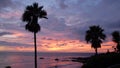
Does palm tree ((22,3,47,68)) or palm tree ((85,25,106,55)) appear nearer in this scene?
palm tree ((22,3,47,68))

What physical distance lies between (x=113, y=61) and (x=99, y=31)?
89.0 ft

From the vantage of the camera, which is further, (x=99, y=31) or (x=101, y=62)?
(x=99, y=31)

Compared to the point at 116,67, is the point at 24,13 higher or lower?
higher

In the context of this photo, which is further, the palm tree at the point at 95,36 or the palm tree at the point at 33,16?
the palm tree at the point at 95,36

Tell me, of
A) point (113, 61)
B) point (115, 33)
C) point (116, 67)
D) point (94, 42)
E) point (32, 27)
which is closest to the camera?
point (116, 67)

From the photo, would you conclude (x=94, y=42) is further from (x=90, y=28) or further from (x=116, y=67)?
(x=116, y=67)

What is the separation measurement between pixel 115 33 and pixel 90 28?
60.2 feet

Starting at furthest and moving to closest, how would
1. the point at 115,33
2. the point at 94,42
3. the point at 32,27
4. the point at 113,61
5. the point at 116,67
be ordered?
1. the point at 115,33
2. the point at 94,42
3. the point at 113,61
4. the point at 32,27
5. the point at 116,67

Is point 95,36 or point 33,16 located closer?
point 33,16

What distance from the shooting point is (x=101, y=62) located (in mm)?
44344

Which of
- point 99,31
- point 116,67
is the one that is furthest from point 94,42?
point 116,67

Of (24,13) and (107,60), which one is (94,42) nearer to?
(107,60)

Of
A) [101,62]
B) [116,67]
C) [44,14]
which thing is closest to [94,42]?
[101,62]

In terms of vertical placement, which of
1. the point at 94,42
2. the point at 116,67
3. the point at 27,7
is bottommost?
the point at 116,67
